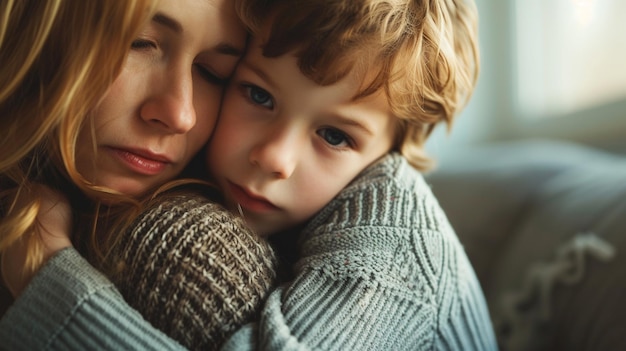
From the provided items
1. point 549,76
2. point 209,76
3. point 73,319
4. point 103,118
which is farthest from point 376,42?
point 549,76

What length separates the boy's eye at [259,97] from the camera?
85cm

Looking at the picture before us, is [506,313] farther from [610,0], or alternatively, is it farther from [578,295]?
[610,0]

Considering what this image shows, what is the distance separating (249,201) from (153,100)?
18cm

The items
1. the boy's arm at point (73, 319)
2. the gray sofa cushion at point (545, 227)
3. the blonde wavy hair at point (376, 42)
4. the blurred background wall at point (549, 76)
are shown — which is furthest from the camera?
the blurred background wall at point (549, 76)

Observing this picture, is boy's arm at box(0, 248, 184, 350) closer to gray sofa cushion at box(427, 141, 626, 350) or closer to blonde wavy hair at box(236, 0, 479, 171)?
blonde wavy hair at box(236, 0, 479, 171)

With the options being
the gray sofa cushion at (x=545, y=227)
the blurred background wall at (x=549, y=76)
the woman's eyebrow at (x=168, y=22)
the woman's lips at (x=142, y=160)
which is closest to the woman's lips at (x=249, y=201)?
the woman's lips at (x=142, y=160)

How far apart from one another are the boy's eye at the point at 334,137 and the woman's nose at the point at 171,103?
181 millimetres

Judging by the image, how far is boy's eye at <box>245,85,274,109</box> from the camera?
847 millimetres

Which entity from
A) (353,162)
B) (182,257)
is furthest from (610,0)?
(182,257)

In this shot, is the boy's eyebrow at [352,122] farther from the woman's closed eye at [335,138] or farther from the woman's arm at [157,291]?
Result: the woman's arm at [157,291]

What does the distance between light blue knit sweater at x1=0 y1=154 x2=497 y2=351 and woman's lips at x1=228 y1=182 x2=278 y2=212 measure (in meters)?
0.07

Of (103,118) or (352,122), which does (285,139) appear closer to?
(352,122)

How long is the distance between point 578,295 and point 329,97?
60 centimetres

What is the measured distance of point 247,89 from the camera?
85 centimetres
